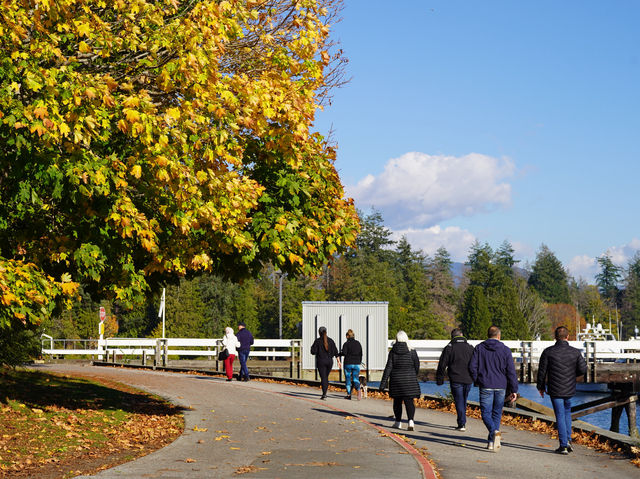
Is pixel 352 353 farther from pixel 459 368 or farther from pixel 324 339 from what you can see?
pixel 459 368

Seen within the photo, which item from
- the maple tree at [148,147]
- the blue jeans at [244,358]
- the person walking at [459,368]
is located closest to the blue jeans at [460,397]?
the person walking at [459,368]

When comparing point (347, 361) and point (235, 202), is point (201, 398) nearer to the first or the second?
point (347, 361)

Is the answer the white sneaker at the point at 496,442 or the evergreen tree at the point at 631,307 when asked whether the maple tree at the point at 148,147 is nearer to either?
the white sneaker at the point at 496,442

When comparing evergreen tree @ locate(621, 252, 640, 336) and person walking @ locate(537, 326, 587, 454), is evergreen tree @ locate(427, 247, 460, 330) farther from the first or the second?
person walking @ locate(537, 326, 587, 454)

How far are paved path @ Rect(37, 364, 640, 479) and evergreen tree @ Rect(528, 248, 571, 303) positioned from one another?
16830cm

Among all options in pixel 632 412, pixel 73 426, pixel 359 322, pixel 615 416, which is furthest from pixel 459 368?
pixel 359 322

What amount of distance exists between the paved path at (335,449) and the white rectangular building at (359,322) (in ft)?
38.0

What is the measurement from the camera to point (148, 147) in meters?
11.0

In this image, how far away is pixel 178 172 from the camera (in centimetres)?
1133

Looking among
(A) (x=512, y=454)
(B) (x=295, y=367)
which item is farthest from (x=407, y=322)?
(A) (x=512, y=454)

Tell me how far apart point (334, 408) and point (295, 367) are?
13.0 m

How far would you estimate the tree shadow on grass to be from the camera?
16.9m

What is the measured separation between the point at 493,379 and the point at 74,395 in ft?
32.3

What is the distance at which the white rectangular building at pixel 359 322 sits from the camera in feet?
102
